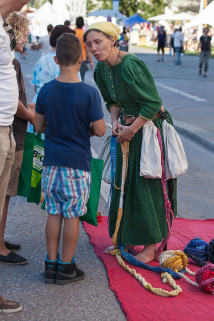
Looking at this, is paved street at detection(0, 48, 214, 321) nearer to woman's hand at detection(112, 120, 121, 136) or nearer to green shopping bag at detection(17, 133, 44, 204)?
green shopping bag at detection(17, 133, 44, 204)

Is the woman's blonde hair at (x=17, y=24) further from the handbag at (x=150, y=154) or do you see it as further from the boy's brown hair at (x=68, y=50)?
the handbag at (x=150, y=154)

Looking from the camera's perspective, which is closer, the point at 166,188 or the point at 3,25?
the point at 3,25

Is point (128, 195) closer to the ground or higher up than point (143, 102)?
closer to the ground

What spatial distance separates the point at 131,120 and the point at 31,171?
0.88 meters

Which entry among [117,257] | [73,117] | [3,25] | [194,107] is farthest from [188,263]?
[194,107]

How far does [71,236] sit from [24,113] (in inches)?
37.8

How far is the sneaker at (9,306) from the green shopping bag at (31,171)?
1.16 m

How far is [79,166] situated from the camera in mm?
4016

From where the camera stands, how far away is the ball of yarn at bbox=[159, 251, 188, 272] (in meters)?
4.37

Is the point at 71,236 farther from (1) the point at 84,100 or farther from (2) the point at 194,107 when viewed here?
(2) the point at 194,107

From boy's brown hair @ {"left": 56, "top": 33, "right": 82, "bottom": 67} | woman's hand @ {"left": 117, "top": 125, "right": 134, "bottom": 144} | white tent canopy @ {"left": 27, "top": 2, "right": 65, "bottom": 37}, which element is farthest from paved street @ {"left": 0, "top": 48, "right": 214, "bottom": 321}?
white tent canopy @ {"left": 27, "top": 2, "right": 65, "bottom": 37}

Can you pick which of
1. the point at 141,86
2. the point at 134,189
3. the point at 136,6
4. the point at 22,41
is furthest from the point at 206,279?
the point at 136,6

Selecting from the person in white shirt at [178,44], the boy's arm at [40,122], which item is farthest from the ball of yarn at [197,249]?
the person in white shirt at [178,44]

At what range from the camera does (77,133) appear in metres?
3.99
